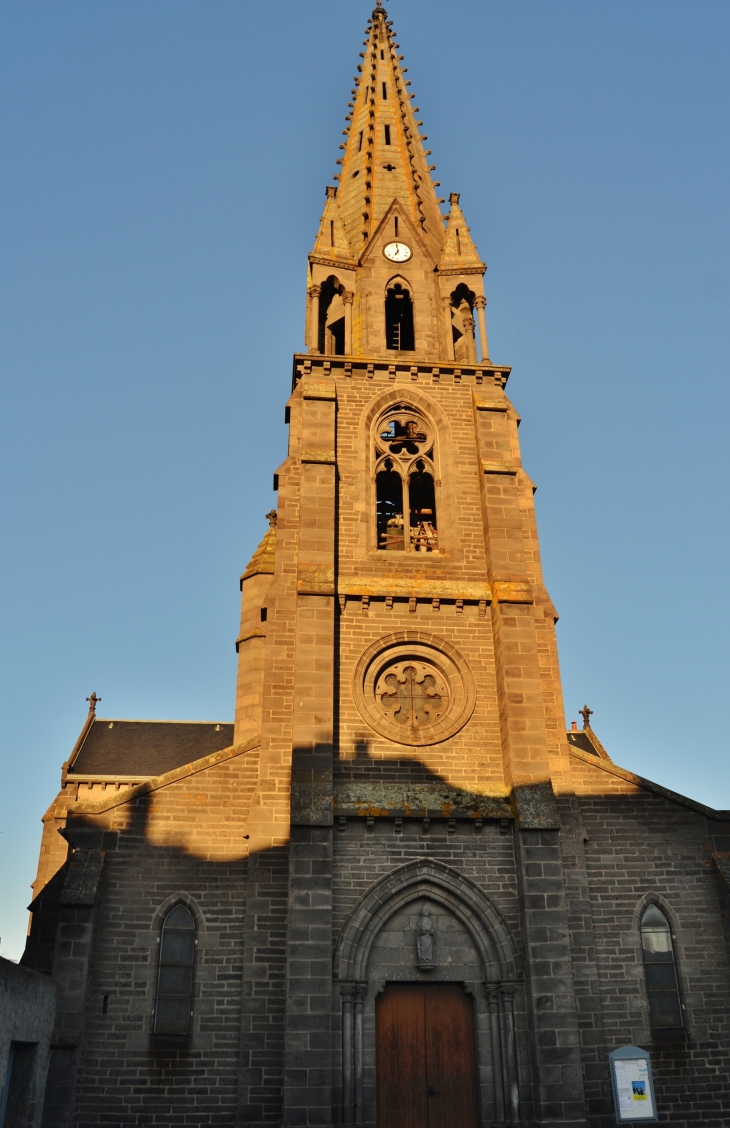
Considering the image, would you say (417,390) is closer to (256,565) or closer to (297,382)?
(297,382)

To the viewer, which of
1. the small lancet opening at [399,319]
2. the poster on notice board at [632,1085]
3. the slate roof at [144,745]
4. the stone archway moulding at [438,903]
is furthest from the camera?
the slate roof at [144,745]

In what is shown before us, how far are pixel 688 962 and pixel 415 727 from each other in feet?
20.6

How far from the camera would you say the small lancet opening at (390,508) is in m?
21.2

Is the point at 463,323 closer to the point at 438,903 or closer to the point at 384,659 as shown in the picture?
the point at 384,659

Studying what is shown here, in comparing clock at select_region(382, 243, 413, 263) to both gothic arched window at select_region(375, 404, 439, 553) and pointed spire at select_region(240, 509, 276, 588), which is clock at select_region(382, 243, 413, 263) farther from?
pointed spire at select_region(240, 509, 276, 588)

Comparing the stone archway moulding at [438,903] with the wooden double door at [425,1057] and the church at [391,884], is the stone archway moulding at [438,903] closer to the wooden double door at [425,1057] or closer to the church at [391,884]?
the church at [391,884]

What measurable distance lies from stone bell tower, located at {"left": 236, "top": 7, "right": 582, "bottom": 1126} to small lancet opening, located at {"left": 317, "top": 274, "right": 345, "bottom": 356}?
0.06 metres

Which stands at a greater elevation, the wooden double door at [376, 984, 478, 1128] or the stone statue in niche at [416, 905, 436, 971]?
the stone statue in niche at [416, 905, 436, 971]

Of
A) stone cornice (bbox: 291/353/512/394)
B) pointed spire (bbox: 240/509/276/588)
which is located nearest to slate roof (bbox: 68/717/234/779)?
pointed spire (bbox: 240/509/276/588)

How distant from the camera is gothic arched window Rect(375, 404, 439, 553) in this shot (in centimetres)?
2100

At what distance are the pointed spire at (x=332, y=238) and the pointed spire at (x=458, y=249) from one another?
253 cm

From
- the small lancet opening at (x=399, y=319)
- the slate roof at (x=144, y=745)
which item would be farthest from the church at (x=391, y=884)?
the slate roof at (x=144, y=745)

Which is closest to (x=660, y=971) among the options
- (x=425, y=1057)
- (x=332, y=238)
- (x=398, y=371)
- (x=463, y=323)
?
(x=425, y=1057)

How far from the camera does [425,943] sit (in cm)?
1580
